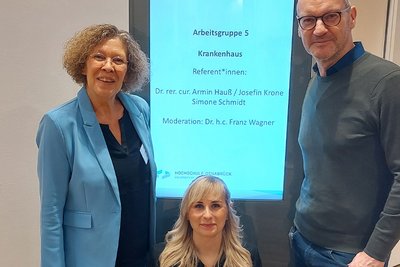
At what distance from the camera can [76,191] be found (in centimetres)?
156

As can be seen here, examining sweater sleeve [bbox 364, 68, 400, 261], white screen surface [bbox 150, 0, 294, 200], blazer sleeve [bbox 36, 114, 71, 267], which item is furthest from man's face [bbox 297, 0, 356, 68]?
blazer sleeve [bbox 36, 114, 71, 267]

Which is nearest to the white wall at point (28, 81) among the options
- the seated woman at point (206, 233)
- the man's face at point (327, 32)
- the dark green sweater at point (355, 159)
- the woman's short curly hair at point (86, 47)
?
the woman's short curly hair at point (86, 47)

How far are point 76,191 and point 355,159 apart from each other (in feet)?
3.42

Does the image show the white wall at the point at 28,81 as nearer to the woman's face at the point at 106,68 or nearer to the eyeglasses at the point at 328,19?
the woman's face at the point at 106,68

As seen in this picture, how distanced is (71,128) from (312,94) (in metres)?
0.96

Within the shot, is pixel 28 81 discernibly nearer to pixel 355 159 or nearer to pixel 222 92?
pixel 222 92

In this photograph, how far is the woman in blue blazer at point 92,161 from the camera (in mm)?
1530

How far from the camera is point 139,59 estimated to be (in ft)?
5.66

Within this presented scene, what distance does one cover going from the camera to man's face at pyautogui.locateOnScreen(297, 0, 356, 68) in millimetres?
1409

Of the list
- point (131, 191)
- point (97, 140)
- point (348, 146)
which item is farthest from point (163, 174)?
point (348, 146)

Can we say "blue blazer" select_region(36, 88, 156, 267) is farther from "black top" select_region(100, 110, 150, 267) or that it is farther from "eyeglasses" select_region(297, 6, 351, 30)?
"eyeglasses" select_region(297, 6, 351, 30)

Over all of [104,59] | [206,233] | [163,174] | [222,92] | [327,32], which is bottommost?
[206,233]

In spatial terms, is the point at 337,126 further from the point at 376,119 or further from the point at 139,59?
the point at 139,59

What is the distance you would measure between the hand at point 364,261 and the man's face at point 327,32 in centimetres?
70
